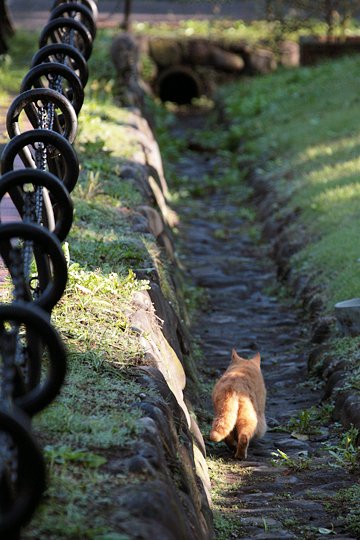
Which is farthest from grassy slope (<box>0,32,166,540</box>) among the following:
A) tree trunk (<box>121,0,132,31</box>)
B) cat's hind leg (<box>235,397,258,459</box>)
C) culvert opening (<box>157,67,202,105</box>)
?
culvert opening (<box>157,67,202,105</box>)

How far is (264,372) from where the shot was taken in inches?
353

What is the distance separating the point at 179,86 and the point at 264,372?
52.7ft

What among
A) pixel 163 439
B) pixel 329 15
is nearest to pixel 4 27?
pixel 329 15

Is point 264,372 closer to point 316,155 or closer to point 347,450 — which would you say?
point 347,450

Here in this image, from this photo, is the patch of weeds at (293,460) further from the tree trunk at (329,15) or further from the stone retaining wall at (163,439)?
the tree trunk at (329,15)

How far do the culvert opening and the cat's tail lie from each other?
16.8m

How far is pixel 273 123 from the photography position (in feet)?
57.6

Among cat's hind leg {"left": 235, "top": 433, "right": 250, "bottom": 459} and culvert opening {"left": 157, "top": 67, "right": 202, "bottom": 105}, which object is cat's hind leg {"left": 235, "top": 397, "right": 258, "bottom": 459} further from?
culvert opening {"left": 157, "top": 67, "right": 202, "bottom": 105}

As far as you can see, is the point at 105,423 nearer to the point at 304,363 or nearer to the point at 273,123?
the point at 304,363

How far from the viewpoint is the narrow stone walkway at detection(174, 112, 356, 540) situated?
6.07m

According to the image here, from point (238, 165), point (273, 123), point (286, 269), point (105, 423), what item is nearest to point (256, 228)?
point (286, 269)

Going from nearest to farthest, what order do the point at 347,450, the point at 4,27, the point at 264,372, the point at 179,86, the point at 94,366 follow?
1. the point at 94,366
2. the point at 347,450
3. the point at 264,372
4. the point at 4,27
5. the point at 179,86

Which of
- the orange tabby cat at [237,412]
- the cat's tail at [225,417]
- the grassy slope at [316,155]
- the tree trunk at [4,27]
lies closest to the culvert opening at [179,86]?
the grassy slope at [316,155]

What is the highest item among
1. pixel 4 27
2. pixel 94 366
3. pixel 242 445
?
pixel 4 27
